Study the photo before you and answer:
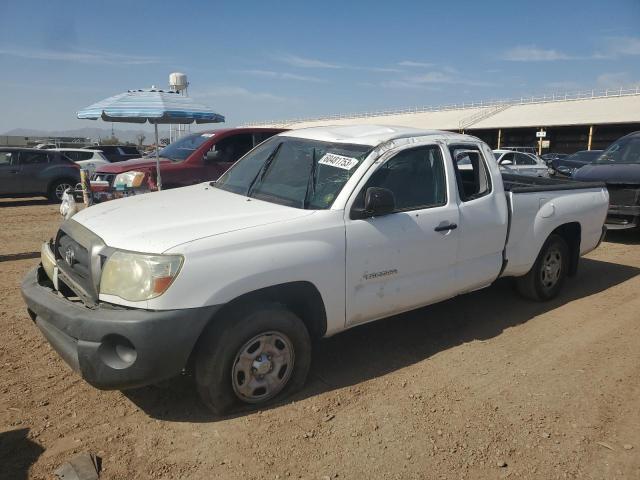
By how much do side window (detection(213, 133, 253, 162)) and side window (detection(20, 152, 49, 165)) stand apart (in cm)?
701

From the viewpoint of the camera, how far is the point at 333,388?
3.63 meters

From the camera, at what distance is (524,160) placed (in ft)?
58.8

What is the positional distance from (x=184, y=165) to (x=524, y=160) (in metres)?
13.2

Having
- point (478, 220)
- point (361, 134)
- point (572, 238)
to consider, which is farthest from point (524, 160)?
point (361, 134)

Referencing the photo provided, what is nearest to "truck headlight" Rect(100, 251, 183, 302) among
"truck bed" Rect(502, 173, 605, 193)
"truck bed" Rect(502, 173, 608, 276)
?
"truck bed" Rect(502, 173, 608, 276)

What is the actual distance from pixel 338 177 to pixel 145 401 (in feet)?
6.76

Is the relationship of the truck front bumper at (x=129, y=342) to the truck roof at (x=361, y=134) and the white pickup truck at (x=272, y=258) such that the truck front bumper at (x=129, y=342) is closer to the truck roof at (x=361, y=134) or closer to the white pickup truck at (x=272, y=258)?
the white pickup truck at (x=272, y=258)

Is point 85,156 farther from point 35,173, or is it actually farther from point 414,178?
point 414,178

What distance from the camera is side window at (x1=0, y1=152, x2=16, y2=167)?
13305mm

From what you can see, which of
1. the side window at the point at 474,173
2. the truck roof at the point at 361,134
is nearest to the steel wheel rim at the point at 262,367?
the truck roof at the point at 361,134

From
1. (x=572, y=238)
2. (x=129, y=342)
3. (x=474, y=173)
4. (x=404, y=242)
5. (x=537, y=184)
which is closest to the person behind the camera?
(x=129, y=342)

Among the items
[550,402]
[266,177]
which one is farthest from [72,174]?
[550,402]

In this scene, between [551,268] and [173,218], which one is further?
[551,268]

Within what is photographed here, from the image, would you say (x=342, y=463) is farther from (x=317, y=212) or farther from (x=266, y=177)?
(x=266, y=177)
